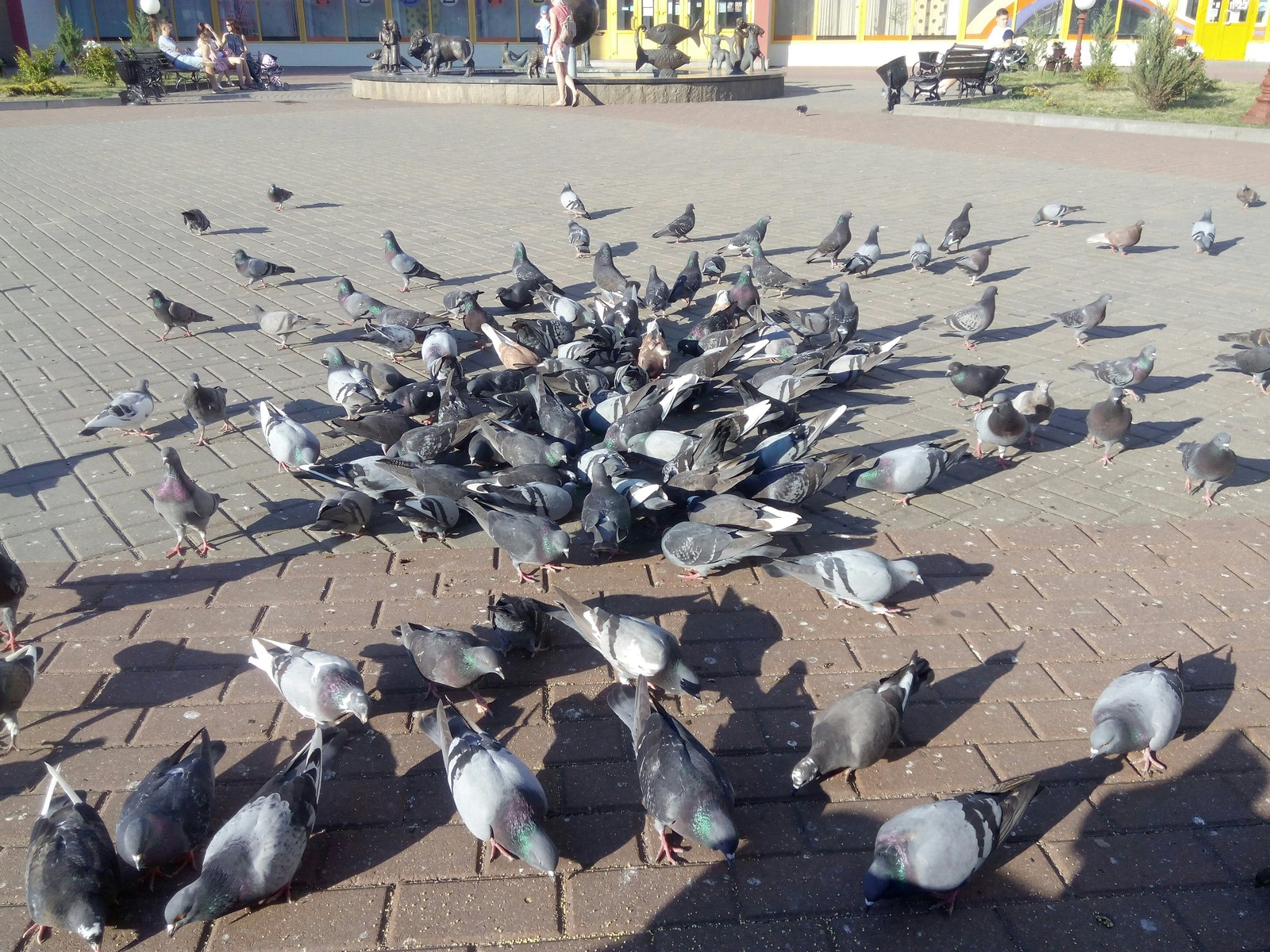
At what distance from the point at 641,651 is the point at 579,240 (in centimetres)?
682

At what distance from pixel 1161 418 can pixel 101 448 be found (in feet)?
21.1

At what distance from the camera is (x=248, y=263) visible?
27.0 feet

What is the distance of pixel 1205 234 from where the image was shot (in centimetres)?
922

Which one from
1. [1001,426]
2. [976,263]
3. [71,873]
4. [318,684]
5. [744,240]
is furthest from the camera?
[744,240]

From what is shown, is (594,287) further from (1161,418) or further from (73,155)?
(73,155)

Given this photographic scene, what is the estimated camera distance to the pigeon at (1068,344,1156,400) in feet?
19.6

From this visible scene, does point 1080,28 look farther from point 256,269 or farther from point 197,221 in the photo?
point 256,269

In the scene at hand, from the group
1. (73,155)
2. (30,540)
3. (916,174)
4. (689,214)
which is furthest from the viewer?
(73,155)

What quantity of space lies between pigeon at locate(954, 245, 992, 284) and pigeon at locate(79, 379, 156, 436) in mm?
6786

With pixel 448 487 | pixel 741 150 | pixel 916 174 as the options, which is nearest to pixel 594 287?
pixel 448 487

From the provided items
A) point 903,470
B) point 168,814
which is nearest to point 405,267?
point 903,470

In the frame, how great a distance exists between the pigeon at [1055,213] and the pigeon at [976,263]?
255 centimetres

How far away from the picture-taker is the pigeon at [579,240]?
941cm

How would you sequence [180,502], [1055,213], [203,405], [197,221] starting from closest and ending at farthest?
[180,502]
[203,405]
[197,221]
[1055,213]
